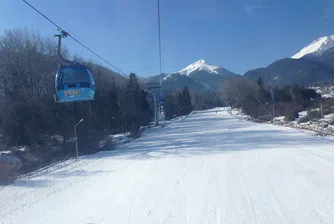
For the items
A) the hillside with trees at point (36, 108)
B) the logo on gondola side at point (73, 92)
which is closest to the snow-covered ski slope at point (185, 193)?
the logo on gondola side at point (73, 92)

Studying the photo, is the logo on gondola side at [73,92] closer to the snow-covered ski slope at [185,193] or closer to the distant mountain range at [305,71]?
the snow-covered ski slope at [185,193]

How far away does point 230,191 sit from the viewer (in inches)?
226

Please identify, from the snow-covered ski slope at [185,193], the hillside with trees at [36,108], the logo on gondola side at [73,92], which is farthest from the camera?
the hillside with trees at [36,108]

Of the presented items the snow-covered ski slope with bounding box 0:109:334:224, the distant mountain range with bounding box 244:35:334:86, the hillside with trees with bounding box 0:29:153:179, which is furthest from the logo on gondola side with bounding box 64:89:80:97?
the distant mountain range with bounding box 244:35:334:86

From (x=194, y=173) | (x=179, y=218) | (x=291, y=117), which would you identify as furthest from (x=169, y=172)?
(x=291, y=117)

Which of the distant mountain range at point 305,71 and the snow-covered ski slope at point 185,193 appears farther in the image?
the distant mountain range at point 305,71

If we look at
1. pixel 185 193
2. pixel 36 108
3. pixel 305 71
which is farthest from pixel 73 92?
pixel 305 71

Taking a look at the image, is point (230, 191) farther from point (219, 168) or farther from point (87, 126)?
point (87, 126)

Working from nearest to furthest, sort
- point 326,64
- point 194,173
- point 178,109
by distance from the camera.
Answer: point 194,173 < point 326,64 < point 178,109

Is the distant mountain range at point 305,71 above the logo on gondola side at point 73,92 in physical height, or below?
above

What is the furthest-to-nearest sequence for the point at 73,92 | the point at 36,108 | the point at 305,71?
the point at 305,71 < the point at 36,108 < the point at 73,92

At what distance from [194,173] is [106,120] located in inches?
1088

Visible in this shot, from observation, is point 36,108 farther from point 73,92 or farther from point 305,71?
point 305,71

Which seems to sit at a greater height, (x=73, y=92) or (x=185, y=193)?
(x=73, y=92)
